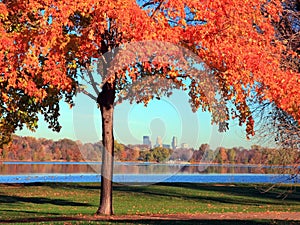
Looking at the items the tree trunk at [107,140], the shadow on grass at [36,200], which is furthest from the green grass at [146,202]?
the tree trunk at [107,140]

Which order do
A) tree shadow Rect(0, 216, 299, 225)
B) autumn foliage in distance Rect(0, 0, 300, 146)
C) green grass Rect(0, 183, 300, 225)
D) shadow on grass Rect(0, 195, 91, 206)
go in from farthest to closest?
shadow on grass Rect(0, 195, 91, 206) < green grass Rect(0, 183, 300, 225) < tree shadow Rect(0, 216, 299, 225) < autumn foliage in distance Rect(0, 0, 300, 146)

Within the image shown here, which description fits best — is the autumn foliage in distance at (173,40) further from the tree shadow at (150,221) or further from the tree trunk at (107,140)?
the tree shadow at (150,221)

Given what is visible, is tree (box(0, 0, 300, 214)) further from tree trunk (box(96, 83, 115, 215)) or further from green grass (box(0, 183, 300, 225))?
green grass (box(0, 183, 300, 225))

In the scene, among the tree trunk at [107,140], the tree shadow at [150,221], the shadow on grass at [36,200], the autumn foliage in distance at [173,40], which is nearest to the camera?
the autumn foliage in distance at [173,40]

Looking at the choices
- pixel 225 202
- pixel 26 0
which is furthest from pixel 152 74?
pixel 225 202

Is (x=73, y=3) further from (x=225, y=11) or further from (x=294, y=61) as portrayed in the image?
(x=294, y=61)

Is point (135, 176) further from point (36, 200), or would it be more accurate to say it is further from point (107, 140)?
point (107, 140)

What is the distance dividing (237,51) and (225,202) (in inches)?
758

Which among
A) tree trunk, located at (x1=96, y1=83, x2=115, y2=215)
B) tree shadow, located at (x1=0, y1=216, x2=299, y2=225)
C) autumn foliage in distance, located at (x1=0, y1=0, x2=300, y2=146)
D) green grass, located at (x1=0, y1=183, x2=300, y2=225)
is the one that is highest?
autumn foliage in distance, located at (x1=0, y1=0, x2=300, y2=146)

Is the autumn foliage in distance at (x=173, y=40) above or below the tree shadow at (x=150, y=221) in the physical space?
above

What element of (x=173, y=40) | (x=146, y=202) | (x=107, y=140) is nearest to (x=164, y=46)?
(x=173, y=40)

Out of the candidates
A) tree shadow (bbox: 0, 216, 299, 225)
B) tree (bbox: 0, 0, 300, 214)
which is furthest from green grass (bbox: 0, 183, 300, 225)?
tree (bbox: 0, 0, 300, 214)

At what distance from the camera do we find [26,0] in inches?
721

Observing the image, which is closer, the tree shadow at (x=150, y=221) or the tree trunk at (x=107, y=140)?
the tree shadow at (x=150, y=221)
